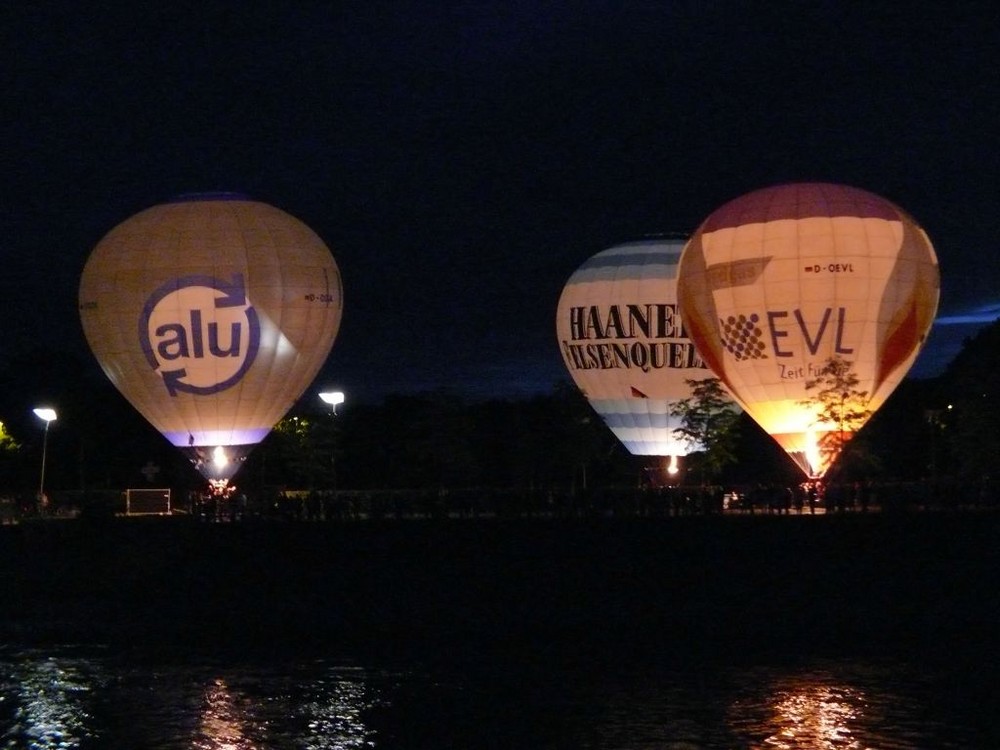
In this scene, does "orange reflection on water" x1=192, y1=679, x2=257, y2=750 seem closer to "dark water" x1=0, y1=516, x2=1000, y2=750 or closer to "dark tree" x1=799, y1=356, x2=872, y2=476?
"dark water" x1=0, y1=516, x2=1000, y2=750

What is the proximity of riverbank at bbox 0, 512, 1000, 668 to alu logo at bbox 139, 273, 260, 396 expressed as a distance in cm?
1128

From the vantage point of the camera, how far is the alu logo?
55438 millimetres

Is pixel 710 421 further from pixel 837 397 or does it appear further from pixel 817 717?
pixel 817 717

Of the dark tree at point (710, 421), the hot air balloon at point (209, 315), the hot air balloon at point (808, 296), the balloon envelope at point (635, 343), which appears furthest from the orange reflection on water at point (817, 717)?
the balloon envelope at point (635, 343)

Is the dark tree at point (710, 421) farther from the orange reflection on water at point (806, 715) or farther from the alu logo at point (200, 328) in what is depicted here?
the orange reflection on water at point (806, 715)

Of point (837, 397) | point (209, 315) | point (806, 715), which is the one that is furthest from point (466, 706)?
point (209, 315)

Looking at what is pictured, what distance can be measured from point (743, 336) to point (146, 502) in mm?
20768

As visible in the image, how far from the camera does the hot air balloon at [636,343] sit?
65.4m

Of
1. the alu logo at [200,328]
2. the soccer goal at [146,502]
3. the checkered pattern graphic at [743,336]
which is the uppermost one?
the alu logo at [200,328]

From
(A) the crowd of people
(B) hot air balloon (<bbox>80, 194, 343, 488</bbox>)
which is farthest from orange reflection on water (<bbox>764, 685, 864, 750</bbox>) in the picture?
(B) hot air balloon (<bbox>80, 194, 343, 488</bbox>)

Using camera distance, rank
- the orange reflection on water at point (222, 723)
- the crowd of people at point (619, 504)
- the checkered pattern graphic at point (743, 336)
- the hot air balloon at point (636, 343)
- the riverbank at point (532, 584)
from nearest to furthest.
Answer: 1. the orange reflection on water at point (222, 723)
2. the riverbank at point (532, 584)
3. the crowd of people at point (619, 504)
4. the checkered pattern graphic at point (743, 336)
5. the hot air balloon at point (636, 343)

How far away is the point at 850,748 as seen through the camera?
25.1 meters

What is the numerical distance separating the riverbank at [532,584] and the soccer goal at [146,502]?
14149 mm

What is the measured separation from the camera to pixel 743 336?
5244cm
